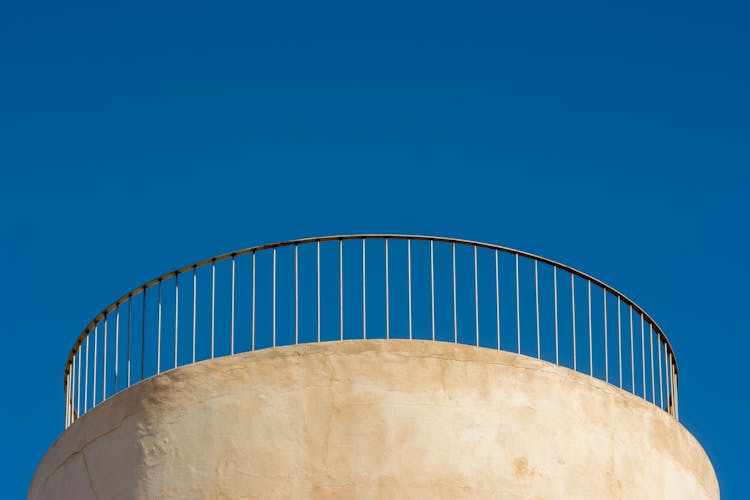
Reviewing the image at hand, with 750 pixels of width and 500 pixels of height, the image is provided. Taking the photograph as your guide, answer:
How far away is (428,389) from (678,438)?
2668mm

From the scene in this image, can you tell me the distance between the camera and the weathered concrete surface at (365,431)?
14.2 m

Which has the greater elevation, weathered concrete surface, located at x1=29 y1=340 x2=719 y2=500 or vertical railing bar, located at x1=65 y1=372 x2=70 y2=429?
vertical railing bar, located at x1=65 y1=372 x2=70 y2=429

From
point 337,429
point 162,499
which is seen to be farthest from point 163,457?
point 337,429

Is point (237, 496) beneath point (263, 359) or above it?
beneath

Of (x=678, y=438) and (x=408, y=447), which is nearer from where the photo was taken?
(x=408, y=447)

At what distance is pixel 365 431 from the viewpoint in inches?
562

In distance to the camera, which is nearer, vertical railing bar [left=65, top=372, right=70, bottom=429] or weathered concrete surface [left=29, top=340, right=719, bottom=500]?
weathered concrete surface [left=29, top=340, right=719, bottom=500]

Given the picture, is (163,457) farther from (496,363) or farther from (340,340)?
(496,363)

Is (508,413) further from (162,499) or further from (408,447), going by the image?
(162,499)

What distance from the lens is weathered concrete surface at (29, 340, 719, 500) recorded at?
14.2 meters

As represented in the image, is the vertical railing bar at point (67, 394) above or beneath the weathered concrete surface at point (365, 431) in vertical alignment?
above

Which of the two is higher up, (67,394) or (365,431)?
(67,394)

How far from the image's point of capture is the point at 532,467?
1448 cm

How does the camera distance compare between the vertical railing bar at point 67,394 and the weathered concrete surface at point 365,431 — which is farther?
the vertical railing bar at point 67,394
